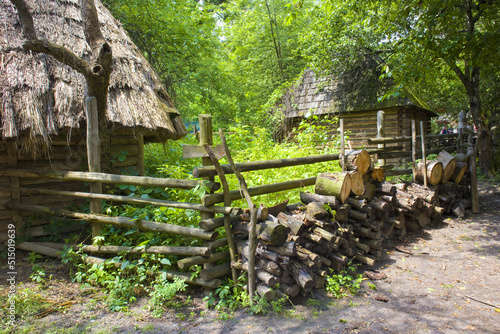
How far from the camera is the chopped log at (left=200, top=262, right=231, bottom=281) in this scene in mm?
3504

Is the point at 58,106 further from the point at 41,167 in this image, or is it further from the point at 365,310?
the point at 365,310

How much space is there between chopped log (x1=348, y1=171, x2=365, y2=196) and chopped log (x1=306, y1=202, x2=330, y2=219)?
0.73m

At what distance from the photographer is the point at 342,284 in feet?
12.4

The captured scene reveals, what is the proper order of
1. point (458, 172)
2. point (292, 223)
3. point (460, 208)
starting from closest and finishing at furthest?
point (292, 223), point (460, 208), point (458, 172)

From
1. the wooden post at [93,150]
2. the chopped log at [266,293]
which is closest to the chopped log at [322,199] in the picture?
the chopped log at [266,293]

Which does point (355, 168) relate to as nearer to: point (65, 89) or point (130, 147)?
point (130, 147)

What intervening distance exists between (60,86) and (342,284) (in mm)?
4761

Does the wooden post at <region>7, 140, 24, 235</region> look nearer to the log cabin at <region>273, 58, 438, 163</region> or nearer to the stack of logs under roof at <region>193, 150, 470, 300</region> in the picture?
the stack of logs under roof at <region>193, 150, 470, 300</region>

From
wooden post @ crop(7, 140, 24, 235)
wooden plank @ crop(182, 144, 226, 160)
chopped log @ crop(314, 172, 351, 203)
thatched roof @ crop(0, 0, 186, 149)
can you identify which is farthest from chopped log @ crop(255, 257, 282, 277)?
wooden post @ crop(7, 140, 24, 235)

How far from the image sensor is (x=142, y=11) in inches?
391

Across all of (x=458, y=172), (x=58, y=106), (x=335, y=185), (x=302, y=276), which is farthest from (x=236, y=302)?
(x=458, y=172)

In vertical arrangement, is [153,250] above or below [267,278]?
above

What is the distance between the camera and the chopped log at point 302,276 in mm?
3280

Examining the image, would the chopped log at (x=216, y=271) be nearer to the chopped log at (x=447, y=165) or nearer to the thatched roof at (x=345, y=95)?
the chopped log at (x=447, y=165)
